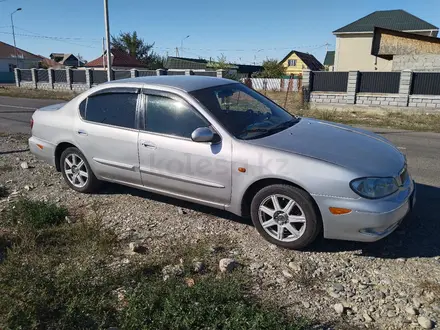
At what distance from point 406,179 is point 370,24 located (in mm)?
38145

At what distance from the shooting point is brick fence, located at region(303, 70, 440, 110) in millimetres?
17156

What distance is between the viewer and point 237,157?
3.72 m

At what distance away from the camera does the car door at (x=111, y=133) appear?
447 cm

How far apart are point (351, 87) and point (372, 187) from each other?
1702 centimetres

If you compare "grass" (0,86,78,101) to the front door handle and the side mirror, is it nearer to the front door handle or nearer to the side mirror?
the front door handle

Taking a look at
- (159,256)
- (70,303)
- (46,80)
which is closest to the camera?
(70,303)

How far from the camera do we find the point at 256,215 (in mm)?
3750

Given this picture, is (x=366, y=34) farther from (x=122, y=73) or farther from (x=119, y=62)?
(x=119, y=62)

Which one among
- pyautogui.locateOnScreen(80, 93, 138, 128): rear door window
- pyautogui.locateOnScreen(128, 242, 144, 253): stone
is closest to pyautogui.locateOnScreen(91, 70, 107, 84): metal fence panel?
pyautogui.locateOnScreen(80, 93, 138, 128): rear door window

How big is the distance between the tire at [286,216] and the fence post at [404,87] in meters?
16.5

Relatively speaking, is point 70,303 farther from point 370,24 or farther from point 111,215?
point 370,24

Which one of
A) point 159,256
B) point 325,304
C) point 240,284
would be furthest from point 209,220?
point 325,304

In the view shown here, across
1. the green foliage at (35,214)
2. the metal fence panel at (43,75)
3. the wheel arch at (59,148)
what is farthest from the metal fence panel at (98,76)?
the green foliage at (35,214)

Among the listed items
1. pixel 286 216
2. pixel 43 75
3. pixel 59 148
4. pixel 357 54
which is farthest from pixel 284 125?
pixel 357 54
